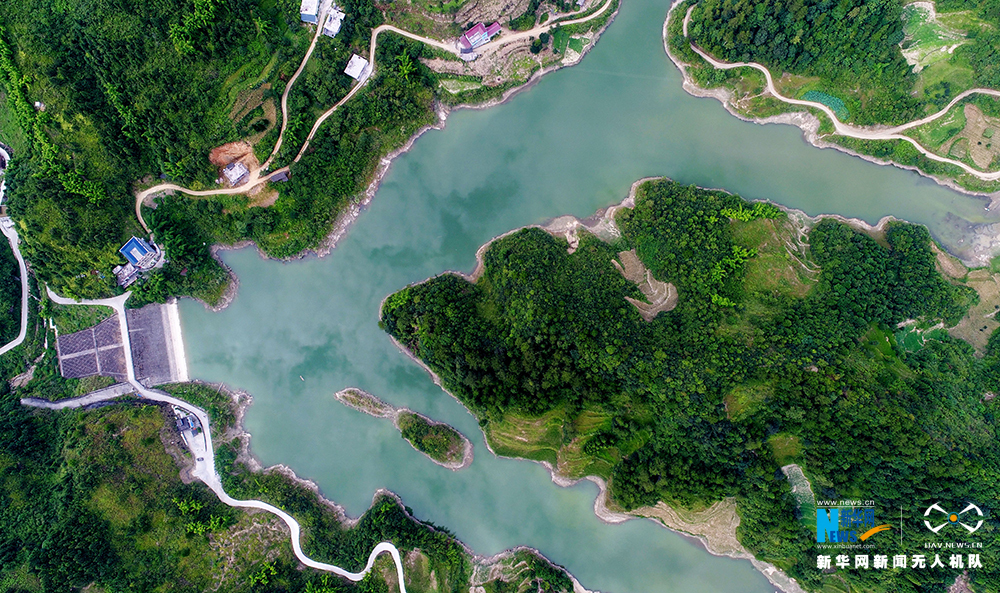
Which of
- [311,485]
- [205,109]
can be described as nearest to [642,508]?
[311,485]

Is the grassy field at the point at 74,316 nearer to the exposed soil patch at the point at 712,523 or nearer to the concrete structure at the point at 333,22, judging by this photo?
the concrete structure at the point at 333,22

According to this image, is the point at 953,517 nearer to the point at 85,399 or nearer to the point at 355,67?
the point at 355,67

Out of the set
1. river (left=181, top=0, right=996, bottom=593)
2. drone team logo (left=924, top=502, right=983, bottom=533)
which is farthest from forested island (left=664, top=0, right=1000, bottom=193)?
drone team logo (left=924, top=502, right=983, bottom=533)

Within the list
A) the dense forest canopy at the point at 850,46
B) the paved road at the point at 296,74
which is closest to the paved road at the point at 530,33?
the dense forest canopy at the point at 850,46

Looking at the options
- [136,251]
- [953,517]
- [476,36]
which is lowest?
[953,517]

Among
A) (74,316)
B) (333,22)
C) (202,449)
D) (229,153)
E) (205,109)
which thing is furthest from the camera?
(202,449)

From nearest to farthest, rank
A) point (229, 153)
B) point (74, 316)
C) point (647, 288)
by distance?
point (229, 153) < point (647, 288) < point (74, 316)

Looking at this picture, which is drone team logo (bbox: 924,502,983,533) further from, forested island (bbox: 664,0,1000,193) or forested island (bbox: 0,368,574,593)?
forested island (bbox: 0,368,574,593)
